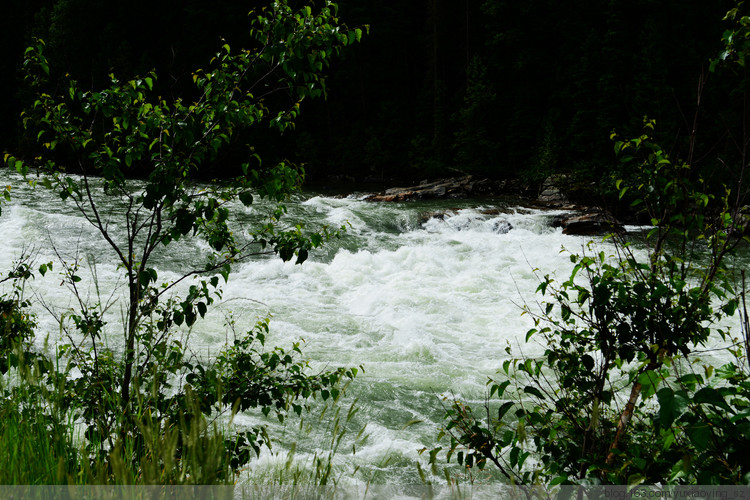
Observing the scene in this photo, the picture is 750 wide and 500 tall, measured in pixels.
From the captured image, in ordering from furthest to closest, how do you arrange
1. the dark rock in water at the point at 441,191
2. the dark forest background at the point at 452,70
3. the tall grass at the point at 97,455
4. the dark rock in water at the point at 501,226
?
the dark forest background at the point at 452,70, the dark rock in water at the point at 441,191, the dark rock in water at the point at 501,226, the tall grass at the point at 97,455

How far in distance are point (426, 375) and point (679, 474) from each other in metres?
5.21

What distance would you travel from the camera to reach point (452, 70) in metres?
35.4

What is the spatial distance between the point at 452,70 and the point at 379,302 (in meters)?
29.9

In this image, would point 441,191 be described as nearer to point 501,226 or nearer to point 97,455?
point 501,226

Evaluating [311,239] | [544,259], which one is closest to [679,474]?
[311,239]

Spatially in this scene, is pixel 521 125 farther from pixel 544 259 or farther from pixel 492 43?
pixel 544 259

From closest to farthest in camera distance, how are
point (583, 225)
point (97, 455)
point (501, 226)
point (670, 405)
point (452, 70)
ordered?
point (670, 405), point (97, 455), point (583, 225), point (501, 226), point (452, 70)

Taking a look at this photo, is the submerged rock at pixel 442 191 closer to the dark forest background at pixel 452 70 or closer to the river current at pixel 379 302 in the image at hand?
the dark forest background at pixel 452 70

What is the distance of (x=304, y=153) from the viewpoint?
33.3m

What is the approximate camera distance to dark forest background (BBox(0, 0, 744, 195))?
25.9 meters

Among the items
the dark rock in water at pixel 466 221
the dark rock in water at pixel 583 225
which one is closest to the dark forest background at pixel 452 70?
the dark rock in water at pixel 583 225

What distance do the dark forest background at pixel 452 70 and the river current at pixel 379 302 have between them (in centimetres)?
1110

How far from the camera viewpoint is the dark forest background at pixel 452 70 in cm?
2594

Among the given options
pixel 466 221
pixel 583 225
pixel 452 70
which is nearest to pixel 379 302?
pixel 466 221
